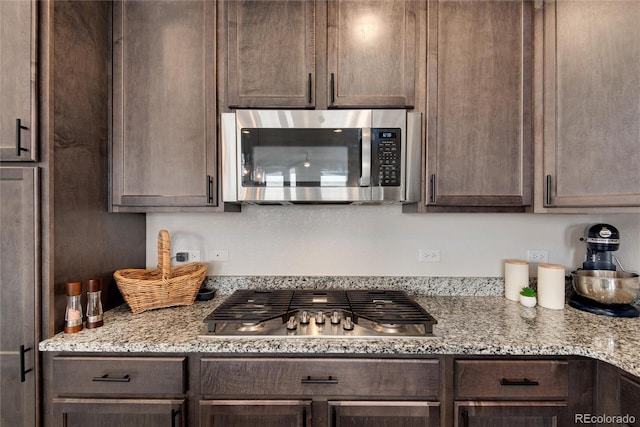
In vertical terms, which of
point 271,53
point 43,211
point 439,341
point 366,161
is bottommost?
point 439,341

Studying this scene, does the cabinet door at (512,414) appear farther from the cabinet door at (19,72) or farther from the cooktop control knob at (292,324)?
the cabinet door at (19,72)

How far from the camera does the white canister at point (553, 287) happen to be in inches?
57.9

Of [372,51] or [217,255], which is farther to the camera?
[217,255]

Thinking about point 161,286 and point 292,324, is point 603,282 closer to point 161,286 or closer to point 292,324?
point 292,324

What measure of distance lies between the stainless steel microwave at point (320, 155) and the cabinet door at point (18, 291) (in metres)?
0.80

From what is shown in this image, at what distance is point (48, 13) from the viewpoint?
1158 millimetres

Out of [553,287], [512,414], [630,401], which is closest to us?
[630,401]

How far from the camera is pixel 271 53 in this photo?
1.41 m

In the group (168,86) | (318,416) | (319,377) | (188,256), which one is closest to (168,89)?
(168,86)

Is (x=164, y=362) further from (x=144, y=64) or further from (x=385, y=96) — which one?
(x=385, y=96)

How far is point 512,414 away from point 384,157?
3.63 ft

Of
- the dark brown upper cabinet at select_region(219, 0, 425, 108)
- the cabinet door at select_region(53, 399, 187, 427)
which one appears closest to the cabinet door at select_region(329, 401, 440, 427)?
the cabinet door at select_region(53, 399, 187, 427)

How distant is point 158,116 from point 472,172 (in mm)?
1531

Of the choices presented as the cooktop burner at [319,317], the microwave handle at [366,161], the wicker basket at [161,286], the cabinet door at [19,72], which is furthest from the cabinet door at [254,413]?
the cabinet door at [19,72]
